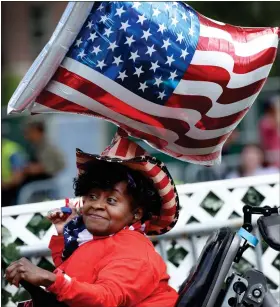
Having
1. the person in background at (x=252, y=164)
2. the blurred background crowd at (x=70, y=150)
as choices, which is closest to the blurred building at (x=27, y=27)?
the blurred background crowd at (x=70, y=150)

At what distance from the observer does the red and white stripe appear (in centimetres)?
364

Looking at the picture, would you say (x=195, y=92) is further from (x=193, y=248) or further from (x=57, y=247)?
(x=193, y=248)

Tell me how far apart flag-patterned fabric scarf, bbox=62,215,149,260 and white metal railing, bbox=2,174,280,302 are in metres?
1.04

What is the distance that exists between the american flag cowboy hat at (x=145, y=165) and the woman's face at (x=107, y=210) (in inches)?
4.0

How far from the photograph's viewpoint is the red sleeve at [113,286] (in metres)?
3.30

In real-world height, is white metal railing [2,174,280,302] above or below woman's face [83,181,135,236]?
below

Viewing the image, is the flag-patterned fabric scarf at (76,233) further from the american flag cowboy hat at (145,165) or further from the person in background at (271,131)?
the person in background at (271,131)

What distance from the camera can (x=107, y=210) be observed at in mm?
3689

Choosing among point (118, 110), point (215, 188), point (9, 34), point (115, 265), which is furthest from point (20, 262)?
point (9, 34)

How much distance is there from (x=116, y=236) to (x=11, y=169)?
531 centimetres

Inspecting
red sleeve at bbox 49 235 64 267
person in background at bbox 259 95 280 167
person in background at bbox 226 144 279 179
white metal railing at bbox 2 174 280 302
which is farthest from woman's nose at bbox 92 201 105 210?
person in background at bbox 259 95 280 167

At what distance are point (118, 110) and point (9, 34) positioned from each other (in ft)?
47.0

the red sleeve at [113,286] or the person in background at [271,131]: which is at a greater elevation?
the red sleeve at [113,286]

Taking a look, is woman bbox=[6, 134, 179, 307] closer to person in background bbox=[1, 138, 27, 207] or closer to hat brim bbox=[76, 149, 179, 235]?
hat brim bbox=[76, 149, 179, 235]
